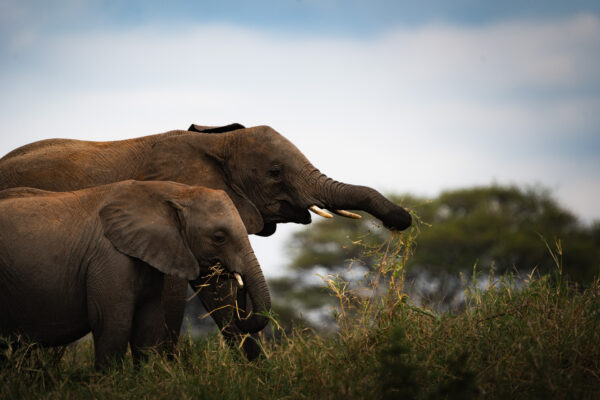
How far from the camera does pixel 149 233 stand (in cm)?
586

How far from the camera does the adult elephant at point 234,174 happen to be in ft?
23.5

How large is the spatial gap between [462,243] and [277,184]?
1538 centimetres

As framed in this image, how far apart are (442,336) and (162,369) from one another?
6.31ft

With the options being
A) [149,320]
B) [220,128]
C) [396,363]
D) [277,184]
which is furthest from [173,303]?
[396,363]

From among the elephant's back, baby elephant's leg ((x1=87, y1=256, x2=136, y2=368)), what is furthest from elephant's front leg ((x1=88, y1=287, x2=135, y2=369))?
the elephant's back

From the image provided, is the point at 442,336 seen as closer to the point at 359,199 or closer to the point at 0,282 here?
the point at 359,199

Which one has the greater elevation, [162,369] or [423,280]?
[162,369]

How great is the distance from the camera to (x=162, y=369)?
18.2 ft

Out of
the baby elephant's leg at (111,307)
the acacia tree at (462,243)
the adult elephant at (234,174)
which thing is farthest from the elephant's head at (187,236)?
the acacia tree at (462,243)

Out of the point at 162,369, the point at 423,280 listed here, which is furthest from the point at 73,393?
the point at 423,280

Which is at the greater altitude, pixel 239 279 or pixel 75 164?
pixel 75 164

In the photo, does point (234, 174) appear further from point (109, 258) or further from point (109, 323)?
point (109, 323)

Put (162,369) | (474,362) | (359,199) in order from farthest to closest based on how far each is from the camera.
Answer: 1. (359,199)
2. (162,369)
3. (474,362)

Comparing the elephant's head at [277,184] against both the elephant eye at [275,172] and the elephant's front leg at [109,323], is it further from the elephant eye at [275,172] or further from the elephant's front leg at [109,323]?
the elephant's front leg at [109,323]
